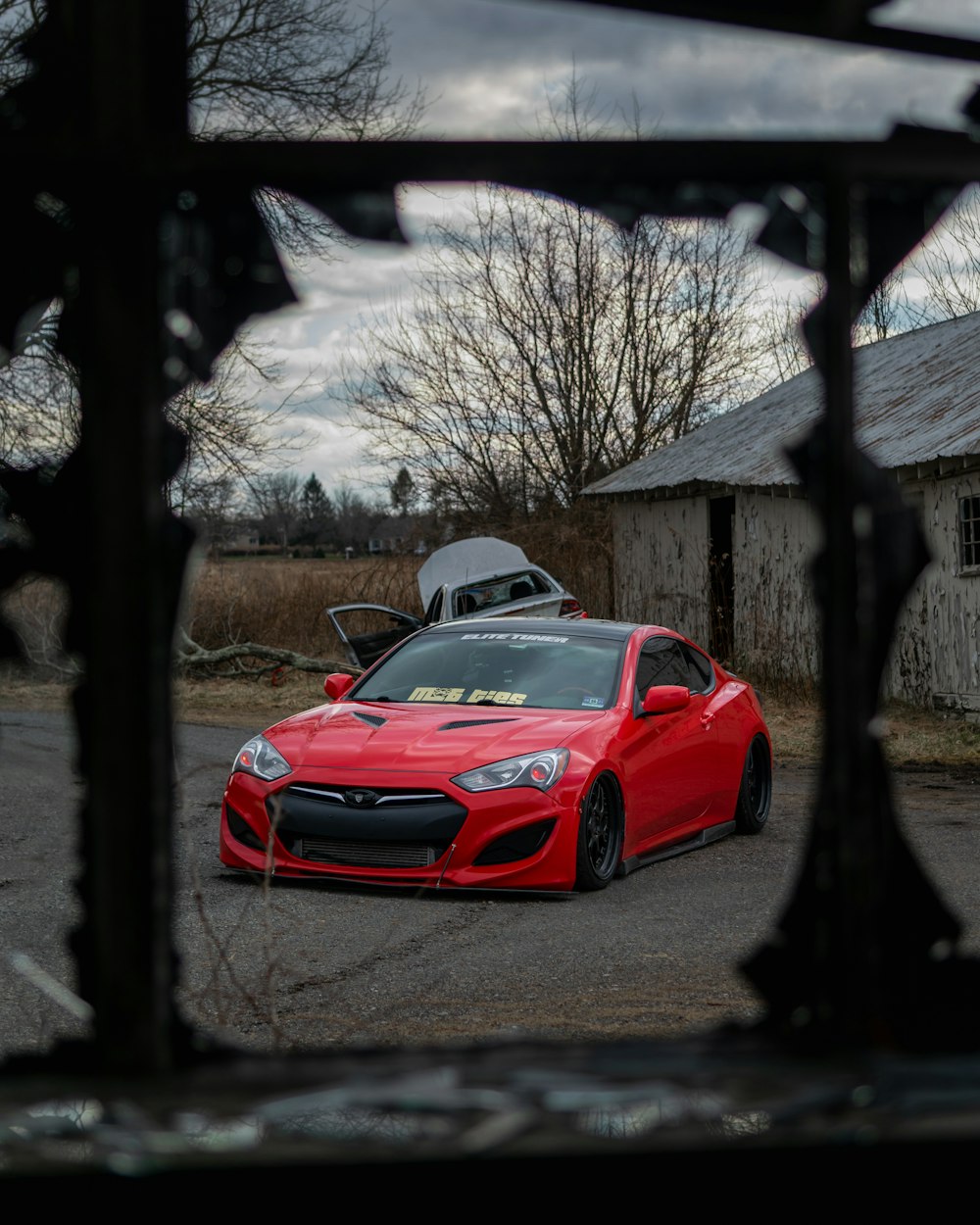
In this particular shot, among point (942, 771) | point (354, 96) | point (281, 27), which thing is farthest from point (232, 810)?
point (281, 27)

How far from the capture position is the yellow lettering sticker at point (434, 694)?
916 cm

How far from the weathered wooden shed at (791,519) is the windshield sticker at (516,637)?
29.6 ft

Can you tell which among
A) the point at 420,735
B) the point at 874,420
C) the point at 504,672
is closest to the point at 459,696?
the point at 504,672

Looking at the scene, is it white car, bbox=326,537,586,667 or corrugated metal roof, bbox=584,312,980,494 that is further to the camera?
white car, bbox=326,537,586,667

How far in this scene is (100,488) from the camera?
1.76m

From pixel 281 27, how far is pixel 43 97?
73.1ft

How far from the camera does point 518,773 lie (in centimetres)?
789

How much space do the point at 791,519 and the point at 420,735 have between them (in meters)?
14.6

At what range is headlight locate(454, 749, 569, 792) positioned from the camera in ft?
25.7

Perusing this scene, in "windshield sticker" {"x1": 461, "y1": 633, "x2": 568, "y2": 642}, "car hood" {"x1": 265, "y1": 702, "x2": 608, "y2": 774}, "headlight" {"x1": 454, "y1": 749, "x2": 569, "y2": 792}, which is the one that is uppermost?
"windshield sticker" {"x1": 461, "y1": 633, "x2": 568, "y2": 642}

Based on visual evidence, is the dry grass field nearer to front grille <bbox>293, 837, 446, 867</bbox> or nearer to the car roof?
the car roof

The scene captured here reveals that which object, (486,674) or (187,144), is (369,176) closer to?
(187,144)

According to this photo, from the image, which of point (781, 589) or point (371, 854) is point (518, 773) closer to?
point (371, 854)

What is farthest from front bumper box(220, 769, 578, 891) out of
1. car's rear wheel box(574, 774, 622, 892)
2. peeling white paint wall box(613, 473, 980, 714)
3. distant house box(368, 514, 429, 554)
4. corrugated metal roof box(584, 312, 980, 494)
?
distant house box(368, 514, 429, 554)
